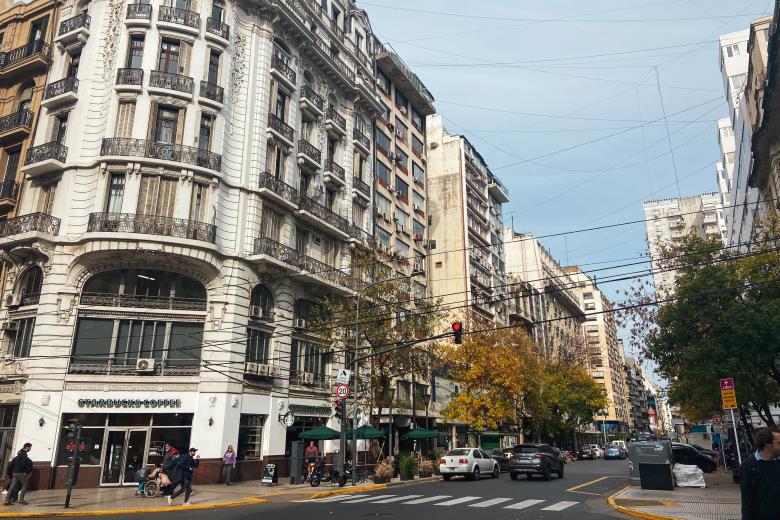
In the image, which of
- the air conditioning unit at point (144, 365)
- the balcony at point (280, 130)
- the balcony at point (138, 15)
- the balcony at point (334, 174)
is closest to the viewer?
the air conditioning unit at point (144, 365)

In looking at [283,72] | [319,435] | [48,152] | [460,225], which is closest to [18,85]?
[48,152]

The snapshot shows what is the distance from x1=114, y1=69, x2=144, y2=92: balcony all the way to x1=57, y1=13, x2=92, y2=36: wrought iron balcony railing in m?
4.59

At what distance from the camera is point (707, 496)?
18.1 meters

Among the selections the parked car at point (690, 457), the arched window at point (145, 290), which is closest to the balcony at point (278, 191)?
the arched window at point (145, 290)

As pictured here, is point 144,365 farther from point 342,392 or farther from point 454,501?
point 454,501

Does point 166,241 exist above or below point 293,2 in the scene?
below

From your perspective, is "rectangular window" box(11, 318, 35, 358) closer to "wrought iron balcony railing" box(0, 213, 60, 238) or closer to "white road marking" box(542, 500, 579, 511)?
→ "wrought iron balcony railing" box(0, 213, 60, 238)

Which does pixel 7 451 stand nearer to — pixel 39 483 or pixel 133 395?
pixel 39 483

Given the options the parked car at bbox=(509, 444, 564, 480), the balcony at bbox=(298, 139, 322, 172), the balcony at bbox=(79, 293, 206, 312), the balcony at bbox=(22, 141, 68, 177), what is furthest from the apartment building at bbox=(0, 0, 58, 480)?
the parked car at bbox=(509, 444, 564, 480)

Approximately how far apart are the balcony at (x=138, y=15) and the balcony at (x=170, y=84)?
3005mm

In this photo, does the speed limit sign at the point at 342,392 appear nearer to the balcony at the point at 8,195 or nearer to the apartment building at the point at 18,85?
the apartment building at the point at 18,85

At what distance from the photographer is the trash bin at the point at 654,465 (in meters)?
20.3

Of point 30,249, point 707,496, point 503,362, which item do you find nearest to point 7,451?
point 30,249

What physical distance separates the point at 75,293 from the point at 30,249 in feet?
10.3
